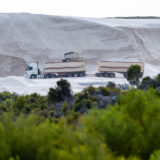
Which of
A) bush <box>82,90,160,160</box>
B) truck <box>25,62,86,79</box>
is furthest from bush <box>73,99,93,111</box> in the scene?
truck <box>25,62,86,79</box>

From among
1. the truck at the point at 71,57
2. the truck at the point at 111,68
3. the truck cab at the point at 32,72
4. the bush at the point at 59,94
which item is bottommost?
the bush at the point at 59,94

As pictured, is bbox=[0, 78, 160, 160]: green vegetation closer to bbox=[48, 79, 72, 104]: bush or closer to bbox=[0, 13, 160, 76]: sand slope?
bbox=[48, 79, 72, 104]: bush

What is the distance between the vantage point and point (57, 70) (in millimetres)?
51562

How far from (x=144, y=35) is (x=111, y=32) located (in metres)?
5.53

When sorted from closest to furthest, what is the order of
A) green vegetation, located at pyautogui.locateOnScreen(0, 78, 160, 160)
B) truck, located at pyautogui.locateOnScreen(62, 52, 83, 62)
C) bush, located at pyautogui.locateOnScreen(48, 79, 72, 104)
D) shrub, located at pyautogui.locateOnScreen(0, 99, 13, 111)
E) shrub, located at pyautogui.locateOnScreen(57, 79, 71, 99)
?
green vegetation, located at pyautogui.locateOnScreen(0, 78, 160, 160) < shrub, located at pyautogui.locateOnScreen(0, 99, 13, 111) < bush, located at pyautogui.locateOnScreen(48, 79, 72, 104) < shrub, located at pyautogui.locateOnScreen(57, 79, 71, 99) < truck, located at pyautogui.locateOnScreen(62, 52, 83, 62)

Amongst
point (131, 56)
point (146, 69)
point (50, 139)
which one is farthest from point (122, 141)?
point (131, 56)

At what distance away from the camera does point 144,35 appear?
2847 inches

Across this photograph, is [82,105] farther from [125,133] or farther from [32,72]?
[32,72]

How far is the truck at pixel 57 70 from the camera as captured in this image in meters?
A: 51.4

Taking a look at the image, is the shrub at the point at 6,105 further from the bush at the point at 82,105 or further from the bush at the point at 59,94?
the bush at the point at 82,105

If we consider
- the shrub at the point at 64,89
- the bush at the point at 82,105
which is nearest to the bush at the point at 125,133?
the bush at the point at 82,105

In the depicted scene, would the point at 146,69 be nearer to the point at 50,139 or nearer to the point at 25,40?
the point at 25,40

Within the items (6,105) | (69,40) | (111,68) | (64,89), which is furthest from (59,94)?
(69,40)

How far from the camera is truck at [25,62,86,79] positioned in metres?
51.4
